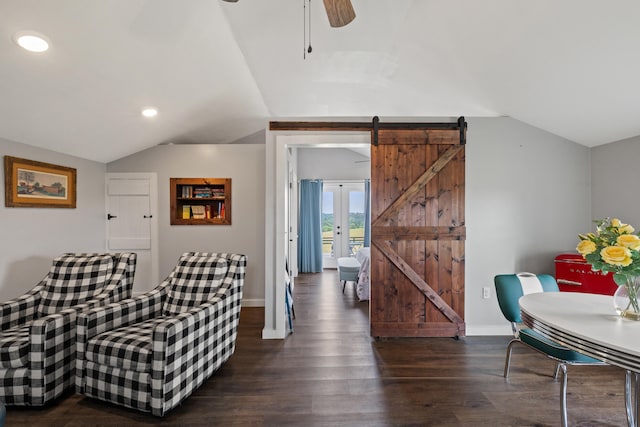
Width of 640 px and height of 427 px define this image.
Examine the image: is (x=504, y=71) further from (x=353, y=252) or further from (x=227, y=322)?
(x=353, y=252)

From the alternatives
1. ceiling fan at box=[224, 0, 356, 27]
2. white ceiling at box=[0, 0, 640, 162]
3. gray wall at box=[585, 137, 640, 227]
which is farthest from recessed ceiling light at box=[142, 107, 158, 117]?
gray wall at box=[585, 137, 640, 227]

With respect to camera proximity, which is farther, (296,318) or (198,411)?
(296,318)

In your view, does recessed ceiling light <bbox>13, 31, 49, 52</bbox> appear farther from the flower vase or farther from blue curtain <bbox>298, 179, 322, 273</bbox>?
blue curtain <bbox>298, 179, 322, 273</bbox>

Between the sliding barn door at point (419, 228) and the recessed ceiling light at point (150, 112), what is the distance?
2359mm

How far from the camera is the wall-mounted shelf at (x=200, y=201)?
13.3 feet

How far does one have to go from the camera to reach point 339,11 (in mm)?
1386

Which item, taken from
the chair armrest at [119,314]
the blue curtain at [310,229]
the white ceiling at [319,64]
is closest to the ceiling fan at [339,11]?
the white ceiling at [319,64]

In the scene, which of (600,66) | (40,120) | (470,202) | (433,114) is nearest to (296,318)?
(470,202)

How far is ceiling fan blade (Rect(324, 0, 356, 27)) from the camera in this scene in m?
1.34

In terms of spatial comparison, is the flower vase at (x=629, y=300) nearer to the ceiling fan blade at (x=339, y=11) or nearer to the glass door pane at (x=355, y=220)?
the ceiling fan blade at (x=339, y=11)

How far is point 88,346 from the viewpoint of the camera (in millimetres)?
1893

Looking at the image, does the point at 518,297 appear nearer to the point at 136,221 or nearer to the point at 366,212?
the point at 366,212

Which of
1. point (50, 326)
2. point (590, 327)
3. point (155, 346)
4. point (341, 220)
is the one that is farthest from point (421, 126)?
point (341, 220)

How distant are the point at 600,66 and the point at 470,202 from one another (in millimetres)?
1466
